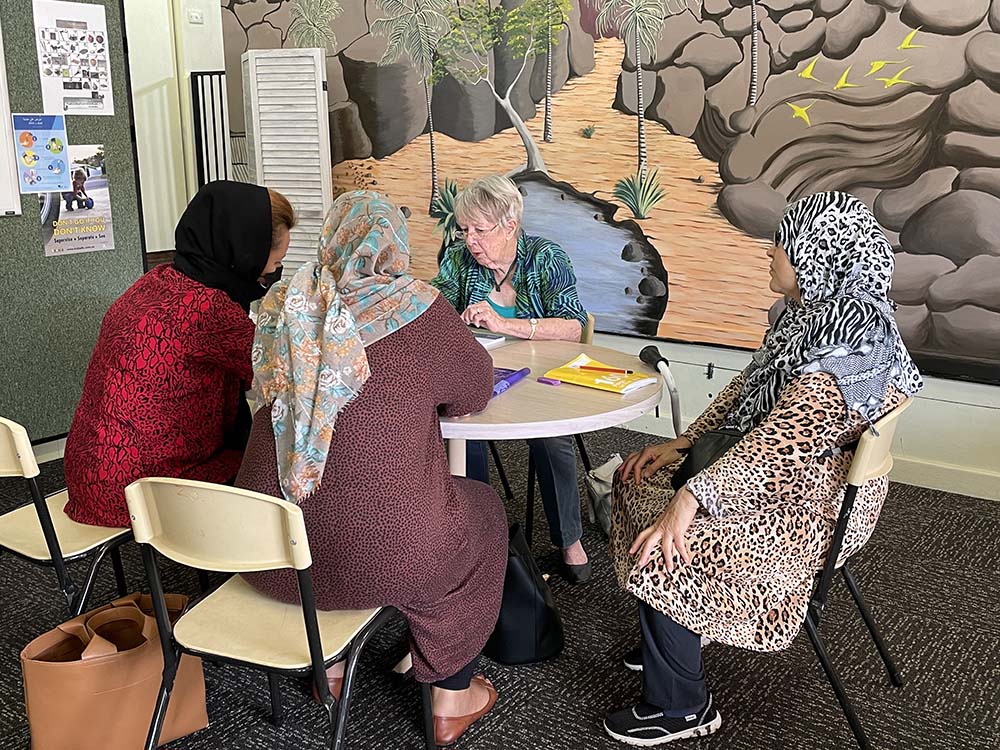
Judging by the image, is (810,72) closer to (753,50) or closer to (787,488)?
(753,50)

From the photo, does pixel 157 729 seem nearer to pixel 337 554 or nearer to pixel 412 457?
pixel 337 554

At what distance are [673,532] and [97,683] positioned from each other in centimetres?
119

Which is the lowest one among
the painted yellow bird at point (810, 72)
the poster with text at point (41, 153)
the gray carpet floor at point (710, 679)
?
the gray carpet floor at point (710, 679)

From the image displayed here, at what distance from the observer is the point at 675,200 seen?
393 cm

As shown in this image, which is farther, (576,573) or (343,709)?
(576,573)

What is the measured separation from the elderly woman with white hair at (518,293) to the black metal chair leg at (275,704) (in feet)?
2.78

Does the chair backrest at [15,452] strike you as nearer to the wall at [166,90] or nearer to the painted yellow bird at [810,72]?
the painted yellow bird at [810,72]

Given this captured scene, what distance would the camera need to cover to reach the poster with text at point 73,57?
11.2 feet

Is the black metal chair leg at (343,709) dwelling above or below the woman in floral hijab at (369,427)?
below

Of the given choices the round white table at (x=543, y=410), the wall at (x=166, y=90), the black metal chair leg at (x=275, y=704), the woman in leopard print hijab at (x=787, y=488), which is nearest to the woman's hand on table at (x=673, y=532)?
the woman in leopard print hijab at (x=787, y=488)

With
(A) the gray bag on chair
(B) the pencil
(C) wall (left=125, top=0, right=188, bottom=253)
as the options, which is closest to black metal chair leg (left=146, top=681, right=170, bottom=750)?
(B) the pencil

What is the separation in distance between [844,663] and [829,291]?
1025mm

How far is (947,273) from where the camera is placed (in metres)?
3.37

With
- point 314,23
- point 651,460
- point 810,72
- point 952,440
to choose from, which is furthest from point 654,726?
point 314,23
